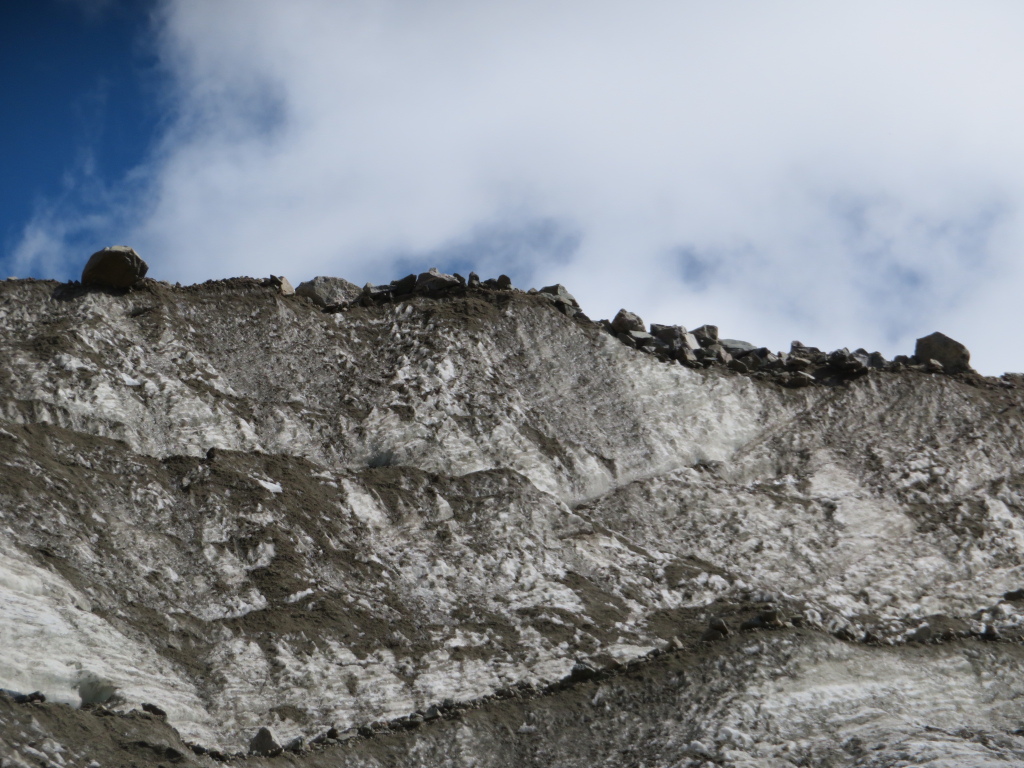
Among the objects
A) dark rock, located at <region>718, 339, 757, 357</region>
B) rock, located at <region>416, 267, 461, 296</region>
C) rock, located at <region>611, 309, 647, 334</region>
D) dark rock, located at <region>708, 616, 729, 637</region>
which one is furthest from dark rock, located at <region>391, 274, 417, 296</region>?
dark rock, located at <region>708, 616, 729, 637</region>

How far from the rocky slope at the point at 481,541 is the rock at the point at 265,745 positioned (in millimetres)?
51

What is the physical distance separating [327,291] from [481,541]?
7679mm

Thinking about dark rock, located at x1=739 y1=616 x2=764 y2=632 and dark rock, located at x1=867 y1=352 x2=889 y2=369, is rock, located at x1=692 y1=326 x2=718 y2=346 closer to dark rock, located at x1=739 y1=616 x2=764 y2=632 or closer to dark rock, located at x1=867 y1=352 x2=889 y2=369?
dark rock, located at x1=867 y1=352 x2=889 y2=369

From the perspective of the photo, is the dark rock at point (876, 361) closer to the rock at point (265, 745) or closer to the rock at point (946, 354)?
the rock at point (946, 354)

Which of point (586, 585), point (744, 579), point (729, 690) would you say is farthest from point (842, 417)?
point (729, 690)

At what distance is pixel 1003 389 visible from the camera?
80.6 feet

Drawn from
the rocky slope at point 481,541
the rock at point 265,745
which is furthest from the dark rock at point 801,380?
the rock at point 265,745

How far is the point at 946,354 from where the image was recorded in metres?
25.1

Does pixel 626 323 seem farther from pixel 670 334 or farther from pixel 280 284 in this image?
pixel 280 284

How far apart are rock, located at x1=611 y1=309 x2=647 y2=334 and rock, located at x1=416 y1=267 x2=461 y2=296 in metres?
3.29

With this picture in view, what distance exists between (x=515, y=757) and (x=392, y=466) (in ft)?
21.4

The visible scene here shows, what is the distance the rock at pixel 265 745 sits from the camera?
12.1 meters

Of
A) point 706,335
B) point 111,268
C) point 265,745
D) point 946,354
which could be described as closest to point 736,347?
point 706,335

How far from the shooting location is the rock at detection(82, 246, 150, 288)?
65.3 feet
